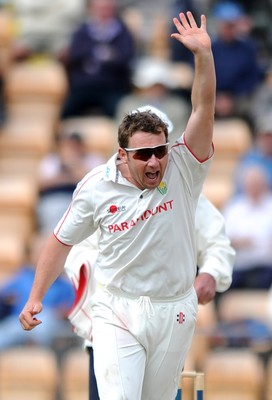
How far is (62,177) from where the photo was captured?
37.5 feet

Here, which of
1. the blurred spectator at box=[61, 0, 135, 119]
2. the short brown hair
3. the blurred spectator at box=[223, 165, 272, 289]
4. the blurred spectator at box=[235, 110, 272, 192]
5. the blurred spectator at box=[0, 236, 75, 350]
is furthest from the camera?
the blurred spectator at box=[61, 0, 135, 119]

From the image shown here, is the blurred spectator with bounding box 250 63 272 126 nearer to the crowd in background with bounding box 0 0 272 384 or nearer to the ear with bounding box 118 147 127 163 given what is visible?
the crowd in background with bounding box 0 0 272 384

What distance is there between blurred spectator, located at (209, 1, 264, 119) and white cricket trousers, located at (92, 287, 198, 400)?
600cm

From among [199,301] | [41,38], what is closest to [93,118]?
[41,38]

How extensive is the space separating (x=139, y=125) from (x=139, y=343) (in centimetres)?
94

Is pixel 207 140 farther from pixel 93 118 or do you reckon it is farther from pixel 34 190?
pixel 93 118

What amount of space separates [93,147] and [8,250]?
1.44 meters

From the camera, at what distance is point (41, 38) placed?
44.6 ft

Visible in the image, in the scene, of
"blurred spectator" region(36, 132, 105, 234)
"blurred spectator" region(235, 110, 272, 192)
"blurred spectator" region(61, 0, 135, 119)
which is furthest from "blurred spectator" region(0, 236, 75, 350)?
"blurred spectator" region(61, 0, 135, 119)

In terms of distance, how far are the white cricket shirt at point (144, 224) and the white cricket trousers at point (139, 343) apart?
0.20ft

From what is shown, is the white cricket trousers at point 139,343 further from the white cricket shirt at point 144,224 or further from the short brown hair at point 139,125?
the short brown hair at point 139,125

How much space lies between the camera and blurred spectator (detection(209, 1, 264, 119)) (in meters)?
12.0

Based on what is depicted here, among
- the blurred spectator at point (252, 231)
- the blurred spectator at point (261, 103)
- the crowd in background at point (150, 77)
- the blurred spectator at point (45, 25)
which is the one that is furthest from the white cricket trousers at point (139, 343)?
the blurred spectator at point (45, 25)

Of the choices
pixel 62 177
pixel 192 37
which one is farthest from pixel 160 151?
pixel 62 177
